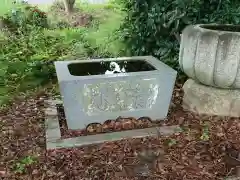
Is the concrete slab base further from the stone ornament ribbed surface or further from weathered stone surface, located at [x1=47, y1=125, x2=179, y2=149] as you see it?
the stone ornament ribbed surface

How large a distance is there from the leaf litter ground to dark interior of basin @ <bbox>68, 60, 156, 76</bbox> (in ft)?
2.01

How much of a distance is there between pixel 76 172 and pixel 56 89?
1.86 meters

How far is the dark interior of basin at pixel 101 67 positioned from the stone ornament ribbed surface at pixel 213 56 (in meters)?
0.42

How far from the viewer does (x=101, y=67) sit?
3.02 metres

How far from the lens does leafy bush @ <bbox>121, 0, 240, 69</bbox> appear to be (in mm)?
3799

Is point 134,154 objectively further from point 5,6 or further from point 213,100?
point 5,6

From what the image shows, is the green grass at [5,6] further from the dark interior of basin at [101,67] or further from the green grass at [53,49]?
the dark interior of basin at [101,67]

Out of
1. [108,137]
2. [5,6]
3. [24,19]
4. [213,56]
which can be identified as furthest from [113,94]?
[5,6]

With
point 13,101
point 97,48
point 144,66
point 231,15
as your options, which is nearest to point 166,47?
point 231,15

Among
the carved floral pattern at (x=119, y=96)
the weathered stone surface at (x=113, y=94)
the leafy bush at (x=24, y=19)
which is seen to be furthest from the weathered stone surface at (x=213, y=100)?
the leafy bush at (x=24, y=19)

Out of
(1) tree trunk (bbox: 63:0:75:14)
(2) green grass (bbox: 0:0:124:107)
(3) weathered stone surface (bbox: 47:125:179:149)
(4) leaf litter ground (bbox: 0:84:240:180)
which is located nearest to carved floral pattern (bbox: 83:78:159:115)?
(3) weathered stone surface (bbox: 47:125:179:149)

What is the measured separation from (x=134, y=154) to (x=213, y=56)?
118 centimetres

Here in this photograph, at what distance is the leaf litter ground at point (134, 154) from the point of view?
2203 mm

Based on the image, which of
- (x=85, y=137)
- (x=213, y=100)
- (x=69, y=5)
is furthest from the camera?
(x=69, y=5)
